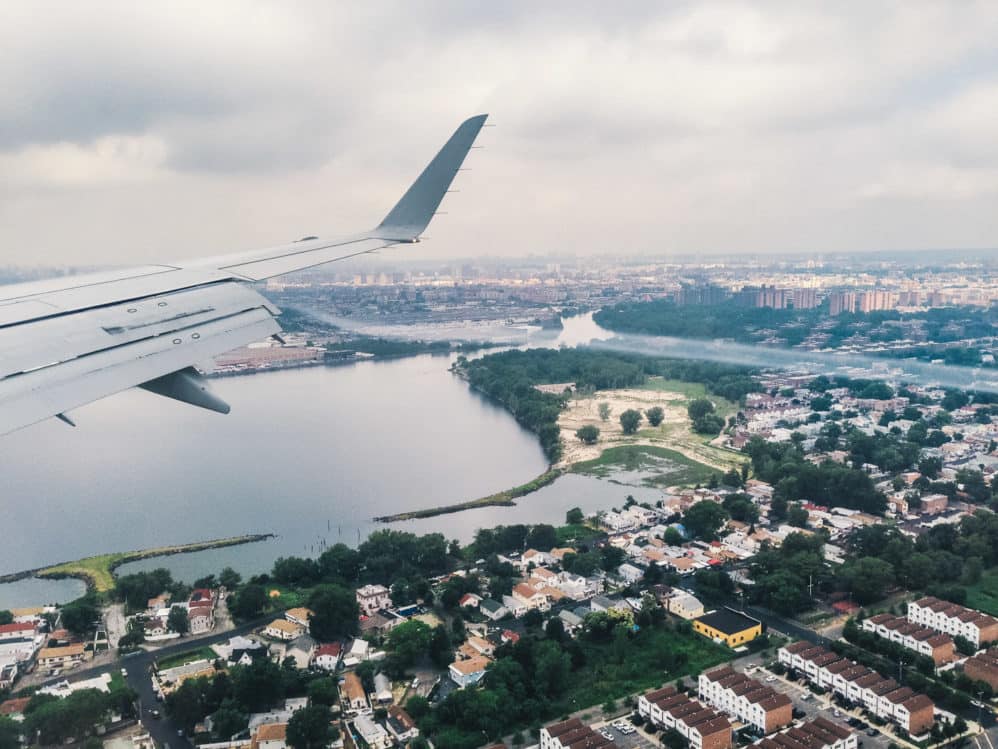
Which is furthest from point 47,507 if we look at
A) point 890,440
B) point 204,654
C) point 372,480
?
point 890,440

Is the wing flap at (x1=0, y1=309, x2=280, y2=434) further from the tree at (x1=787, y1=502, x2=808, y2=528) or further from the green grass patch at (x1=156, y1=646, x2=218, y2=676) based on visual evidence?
the tree at (x1=787, y1=502, x2=808, y2=528)

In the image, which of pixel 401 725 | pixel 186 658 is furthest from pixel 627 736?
pixel 186 658

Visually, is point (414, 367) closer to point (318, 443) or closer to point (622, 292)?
point (318, 443)

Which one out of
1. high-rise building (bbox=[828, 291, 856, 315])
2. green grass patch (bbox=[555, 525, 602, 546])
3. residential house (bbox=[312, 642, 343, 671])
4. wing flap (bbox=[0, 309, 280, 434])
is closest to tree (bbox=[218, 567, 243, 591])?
residential house (bbox=[312, 642, 343, 671])

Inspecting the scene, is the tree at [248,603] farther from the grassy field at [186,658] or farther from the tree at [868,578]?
the tree at [868,578]

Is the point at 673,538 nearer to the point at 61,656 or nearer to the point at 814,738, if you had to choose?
the point at 814,738

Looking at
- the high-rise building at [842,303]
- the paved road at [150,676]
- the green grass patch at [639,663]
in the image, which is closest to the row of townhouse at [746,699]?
the green grass patch at [639,663]
